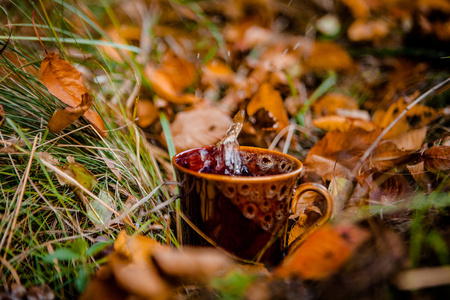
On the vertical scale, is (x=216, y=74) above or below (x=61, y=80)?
below

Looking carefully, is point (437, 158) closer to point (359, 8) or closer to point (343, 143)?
point (343, 143)

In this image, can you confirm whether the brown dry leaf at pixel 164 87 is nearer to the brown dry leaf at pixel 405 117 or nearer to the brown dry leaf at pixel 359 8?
the brown dry leaf at pixel 405 117

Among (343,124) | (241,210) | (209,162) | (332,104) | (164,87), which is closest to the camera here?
(241,210)

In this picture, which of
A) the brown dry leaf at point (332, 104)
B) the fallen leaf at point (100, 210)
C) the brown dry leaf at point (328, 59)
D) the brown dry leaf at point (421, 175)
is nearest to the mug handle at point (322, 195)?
the brown dry leaf at point (421, 175)

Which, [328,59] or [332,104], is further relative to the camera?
[328,59]

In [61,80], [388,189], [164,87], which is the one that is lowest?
[388,189]

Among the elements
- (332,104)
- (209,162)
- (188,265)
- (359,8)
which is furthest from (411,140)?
(359,8)

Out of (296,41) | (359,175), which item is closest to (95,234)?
(359,175)
